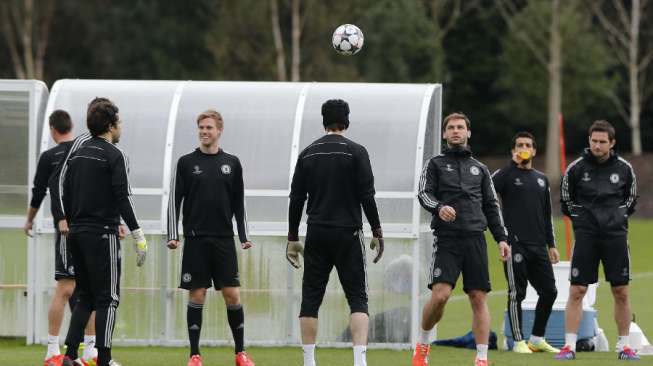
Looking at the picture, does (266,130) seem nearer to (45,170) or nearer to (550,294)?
(45,170)

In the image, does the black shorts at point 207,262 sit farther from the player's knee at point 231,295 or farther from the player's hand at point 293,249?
the player's hand at point 293,249

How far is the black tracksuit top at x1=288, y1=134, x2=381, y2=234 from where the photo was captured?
10312mm

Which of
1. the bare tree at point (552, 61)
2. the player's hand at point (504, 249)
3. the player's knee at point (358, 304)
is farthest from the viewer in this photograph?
the bare tree at point (552, 61)

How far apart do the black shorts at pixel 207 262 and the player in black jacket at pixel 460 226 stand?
5.59ft

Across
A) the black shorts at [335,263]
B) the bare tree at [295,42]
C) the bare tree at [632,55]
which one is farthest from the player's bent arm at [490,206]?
the bare tree at [632,55]

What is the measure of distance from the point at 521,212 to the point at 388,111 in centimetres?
178

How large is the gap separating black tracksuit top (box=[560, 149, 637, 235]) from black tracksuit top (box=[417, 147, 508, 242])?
141cm

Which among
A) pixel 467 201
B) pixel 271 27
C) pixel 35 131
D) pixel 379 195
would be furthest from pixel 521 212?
pixel 271 27

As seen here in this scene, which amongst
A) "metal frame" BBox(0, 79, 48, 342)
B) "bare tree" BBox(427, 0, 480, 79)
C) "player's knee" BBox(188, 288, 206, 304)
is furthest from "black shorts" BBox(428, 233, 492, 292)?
"bare tree" BBox(427, 0, 480, 79)

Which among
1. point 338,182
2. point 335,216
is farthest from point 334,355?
point 338,182

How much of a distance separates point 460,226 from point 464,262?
0.30 meters

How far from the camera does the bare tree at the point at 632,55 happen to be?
177 feet

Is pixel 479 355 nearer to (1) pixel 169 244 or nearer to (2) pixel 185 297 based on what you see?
(1) pixel 169 244

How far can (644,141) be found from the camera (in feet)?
189
